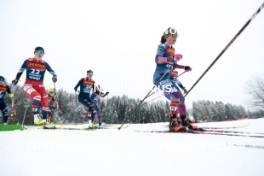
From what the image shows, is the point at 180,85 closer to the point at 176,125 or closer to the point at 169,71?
the point at 169,71

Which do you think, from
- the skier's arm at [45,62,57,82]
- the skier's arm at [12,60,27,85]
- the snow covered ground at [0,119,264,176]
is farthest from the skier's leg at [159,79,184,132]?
the skier's arm at [12,60,27,85]

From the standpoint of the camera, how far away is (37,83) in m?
7.95

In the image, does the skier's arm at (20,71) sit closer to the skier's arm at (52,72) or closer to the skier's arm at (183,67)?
the skier's arm at (52,72)

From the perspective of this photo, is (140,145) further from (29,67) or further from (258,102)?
(258,102)

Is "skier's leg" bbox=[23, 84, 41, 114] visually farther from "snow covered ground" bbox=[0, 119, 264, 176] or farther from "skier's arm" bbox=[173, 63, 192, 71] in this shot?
"snow covered ground" bbox=[0, 119, 264, 176]

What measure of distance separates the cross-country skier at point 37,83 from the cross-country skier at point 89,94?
2035 mm

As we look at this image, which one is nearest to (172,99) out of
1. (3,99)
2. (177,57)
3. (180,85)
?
(180,85)

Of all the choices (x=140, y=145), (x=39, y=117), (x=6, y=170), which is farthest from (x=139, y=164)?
(x=39, y=117)

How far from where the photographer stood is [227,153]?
2.22 m

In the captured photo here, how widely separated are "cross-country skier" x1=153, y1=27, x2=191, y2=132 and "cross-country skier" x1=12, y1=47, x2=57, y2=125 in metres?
3.91

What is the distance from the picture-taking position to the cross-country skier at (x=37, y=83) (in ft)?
25.1

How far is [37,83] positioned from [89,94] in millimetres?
2747

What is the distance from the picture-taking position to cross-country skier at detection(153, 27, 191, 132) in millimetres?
5438

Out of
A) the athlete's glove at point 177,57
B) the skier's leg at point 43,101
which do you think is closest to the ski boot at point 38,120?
the skier's leg at point 43,101
